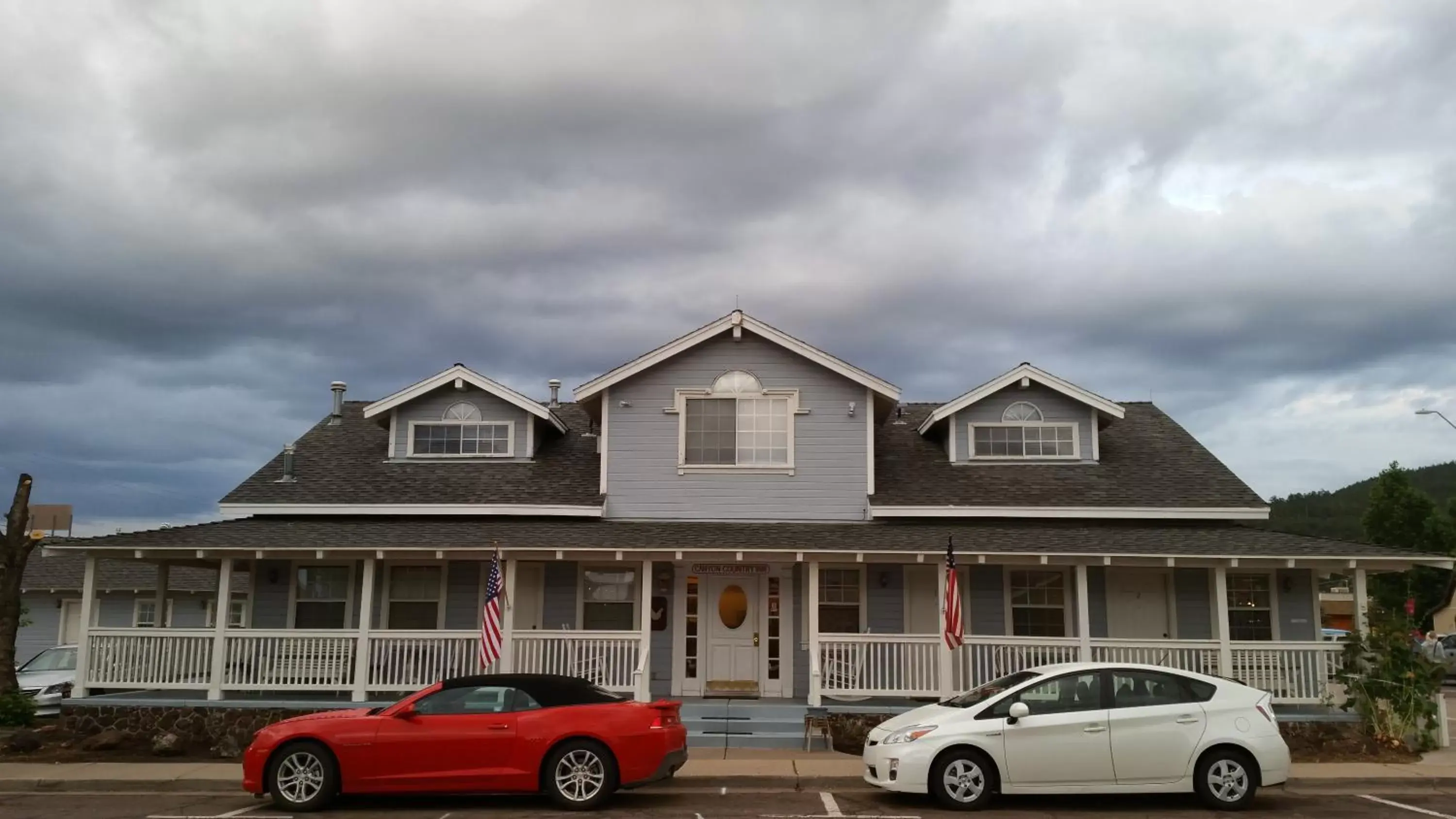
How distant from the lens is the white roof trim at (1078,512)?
18656mm

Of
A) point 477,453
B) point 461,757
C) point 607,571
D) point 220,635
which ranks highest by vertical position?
point 477,453

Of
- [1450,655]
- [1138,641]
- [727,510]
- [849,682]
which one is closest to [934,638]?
[849,682]

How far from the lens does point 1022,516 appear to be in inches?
742

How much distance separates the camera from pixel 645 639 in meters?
16.6

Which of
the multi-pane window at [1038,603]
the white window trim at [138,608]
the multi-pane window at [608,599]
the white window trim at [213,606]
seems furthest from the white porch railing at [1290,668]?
the white window trim at [138,608]

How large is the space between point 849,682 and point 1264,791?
600 centimetres

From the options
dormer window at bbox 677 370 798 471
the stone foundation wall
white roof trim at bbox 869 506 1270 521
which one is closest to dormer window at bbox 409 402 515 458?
dormer window at bbox 677 370 798 471

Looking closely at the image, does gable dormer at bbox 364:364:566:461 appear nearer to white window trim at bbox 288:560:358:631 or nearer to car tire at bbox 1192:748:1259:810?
white window trim at bbox 288:560:358:631

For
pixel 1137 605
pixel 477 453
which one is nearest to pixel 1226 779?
pixel 1137 605

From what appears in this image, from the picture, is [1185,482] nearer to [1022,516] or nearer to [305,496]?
[1022,516]

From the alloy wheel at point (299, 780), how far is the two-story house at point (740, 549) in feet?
16.4

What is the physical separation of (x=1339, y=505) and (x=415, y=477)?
378ft

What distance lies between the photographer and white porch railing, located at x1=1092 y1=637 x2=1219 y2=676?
16.3 m

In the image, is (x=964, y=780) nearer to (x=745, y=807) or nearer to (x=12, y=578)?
(x=745, y=807)
